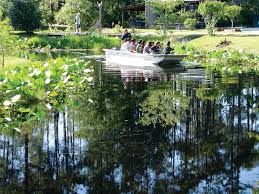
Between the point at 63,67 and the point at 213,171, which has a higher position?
the point at 63,67

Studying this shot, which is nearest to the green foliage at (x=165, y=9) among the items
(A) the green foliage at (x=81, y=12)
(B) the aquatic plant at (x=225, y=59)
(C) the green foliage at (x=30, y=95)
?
(A) the green foliage at (x=81, y=12)

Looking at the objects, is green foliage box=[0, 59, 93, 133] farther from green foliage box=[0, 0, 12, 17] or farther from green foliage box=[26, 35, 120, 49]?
green foliage box=[0, 0, 12, 17]

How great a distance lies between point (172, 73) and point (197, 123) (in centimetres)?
1131

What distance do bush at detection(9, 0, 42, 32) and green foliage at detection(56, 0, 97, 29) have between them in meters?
5.14

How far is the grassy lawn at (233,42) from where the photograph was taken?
31667 millimetres

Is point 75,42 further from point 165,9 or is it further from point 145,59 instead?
point 145,59

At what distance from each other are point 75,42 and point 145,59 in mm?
15502

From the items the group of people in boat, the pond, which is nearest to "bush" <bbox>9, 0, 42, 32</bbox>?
the group of people in boat

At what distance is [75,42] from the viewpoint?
40031 mm

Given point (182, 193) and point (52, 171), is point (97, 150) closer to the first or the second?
point (52, 171)

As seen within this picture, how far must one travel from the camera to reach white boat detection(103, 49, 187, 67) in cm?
2522

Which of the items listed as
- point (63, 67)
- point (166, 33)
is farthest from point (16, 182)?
point (166, 33)

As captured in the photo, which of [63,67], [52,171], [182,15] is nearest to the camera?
[52,171]

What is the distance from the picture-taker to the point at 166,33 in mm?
42938
